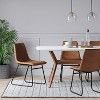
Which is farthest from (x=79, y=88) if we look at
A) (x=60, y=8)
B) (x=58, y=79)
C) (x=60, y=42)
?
(x=60, y=8)

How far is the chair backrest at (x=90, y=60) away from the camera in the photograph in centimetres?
471

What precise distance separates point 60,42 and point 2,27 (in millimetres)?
1404

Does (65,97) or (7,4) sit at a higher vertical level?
(7,4)

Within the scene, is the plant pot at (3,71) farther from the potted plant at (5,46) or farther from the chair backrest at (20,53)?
the chair backrest at (20,53)

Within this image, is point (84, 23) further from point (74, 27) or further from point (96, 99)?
point (96, 99)

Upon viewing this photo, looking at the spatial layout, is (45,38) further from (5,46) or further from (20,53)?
(20,53)

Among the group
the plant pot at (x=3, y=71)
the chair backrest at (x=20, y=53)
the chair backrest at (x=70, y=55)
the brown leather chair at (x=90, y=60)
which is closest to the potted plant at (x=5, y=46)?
the plant pot at (x=3, y=71)

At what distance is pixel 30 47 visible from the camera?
6.76 meters

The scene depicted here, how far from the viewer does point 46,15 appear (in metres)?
6.68

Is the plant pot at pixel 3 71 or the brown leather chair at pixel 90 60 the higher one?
the brown leather chair at pixel 90 60

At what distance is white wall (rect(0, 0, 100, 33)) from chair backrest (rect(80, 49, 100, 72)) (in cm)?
199

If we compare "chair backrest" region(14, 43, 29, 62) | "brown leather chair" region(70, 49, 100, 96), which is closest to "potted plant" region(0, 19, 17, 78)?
"chair backrest" region(14, 43, 29, 62)

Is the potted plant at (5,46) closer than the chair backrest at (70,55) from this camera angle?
No

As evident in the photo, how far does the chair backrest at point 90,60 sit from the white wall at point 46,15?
6.52ft
